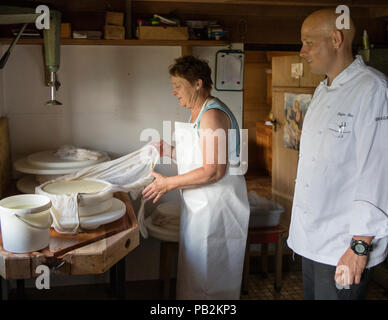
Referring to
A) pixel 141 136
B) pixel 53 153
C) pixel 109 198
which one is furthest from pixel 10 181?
pixel 109 198

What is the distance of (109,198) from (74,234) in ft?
0.74

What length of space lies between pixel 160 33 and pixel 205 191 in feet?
3.38

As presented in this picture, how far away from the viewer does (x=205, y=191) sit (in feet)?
7.45

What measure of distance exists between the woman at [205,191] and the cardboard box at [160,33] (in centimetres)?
49

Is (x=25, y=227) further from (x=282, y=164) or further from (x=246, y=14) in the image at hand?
(x=282, y=164)

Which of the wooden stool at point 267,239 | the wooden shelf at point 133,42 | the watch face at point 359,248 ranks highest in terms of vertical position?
the wooden shelf at point 133,42

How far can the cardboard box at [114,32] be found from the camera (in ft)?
8.67

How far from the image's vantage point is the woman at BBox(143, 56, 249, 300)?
7.15 ft

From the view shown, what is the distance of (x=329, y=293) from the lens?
158 centimetres

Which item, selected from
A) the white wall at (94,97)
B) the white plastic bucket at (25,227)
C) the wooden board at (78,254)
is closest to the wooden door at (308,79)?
the white wall at (94,97)

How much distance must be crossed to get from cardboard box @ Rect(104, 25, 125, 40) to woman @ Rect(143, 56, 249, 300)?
59 cm

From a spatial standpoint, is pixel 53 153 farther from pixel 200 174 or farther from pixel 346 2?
pixel 346 2

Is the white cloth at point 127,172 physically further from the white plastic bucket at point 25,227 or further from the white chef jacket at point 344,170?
the white chef jacket at point 344,170

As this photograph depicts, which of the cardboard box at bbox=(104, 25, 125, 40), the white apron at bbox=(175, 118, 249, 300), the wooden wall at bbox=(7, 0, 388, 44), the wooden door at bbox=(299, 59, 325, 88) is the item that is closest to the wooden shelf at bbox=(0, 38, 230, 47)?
the cardboard box at bbox=(104, 25, 125, 40)
